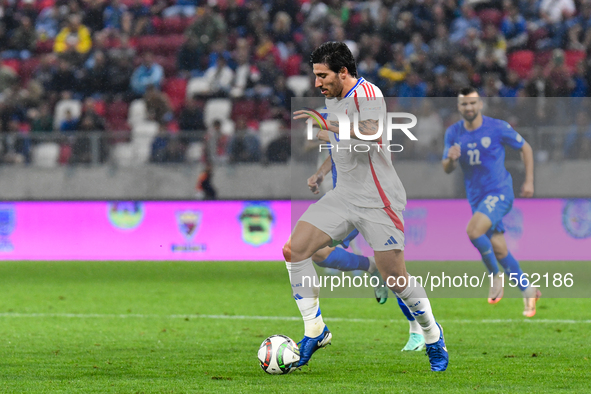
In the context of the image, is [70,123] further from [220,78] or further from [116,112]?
[220,78]

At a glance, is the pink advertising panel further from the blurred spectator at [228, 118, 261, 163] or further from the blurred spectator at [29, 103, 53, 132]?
the blurred spectator at [29, 103, 53, 132]

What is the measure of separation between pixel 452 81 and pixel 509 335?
890 centimetres

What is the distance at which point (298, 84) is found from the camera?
650 inches

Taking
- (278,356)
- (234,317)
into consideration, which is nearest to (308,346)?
(278,356)

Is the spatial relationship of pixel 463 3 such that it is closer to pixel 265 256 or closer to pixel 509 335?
pixel 265 256

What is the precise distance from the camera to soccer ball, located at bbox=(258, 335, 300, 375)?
17.0 ft

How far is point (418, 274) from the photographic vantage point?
39.7ft

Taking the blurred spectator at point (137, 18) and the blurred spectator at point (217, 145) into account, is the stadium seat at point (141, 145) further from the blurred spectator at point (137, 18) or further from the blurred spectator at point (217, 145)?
the blurred spectator at point (137, 18)

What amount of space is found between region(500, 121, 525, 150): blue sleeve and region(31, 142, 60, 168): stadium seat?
7828 mm

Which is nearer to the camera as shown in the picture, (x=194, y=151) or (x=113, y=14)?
(x=194, y=151)

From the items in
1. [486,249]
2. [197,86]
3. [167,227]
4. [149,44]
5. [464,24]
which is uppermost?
[464,24]

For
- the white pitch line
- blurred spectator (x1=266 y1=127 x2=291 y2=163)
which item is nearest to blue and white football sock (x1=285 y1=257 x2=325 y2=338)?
the white pitch line

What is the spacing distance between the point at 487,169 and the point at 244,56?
30.2 feet

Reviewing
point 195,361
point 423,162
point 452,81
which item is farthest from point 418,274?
point 195,361
